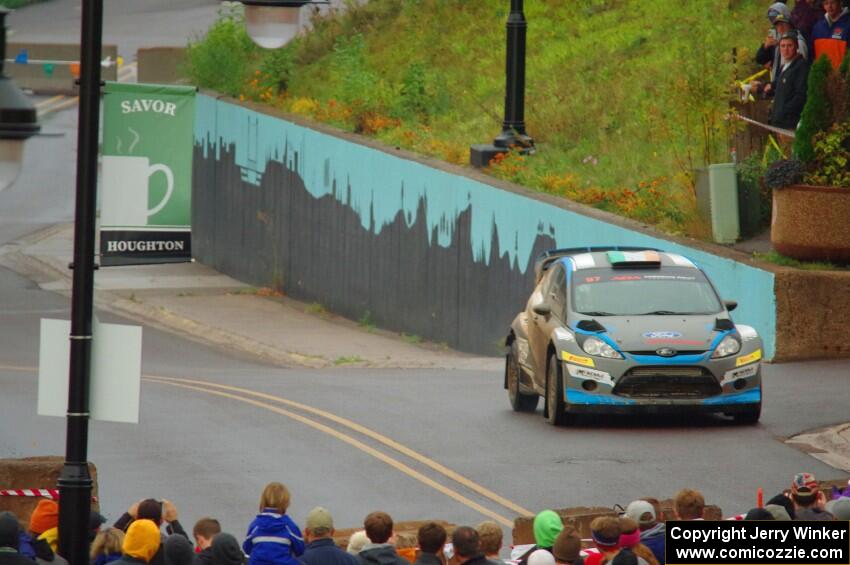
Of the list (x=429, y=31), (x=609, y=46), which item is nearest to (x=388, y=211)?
(x=609, y=46)

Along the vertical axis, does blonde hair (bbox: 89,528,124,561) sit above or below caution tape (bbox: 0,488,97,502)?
above

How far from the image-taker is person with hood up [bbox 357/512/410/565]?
10406 millimetres

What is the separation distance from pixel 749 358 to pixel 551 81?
55.6 ft

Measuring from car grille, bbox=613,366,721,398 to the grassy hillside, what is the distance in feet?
25.2

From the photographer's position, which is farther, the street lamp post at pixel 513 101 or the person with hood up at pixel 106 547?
the street lamp post at pixel 513 101

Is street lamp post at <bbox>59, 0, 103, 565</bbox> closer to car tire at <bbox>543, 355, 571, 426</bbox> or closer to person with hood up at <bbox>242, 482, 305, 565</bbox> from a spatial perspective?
person with hood up at <bbox>242, 482, 305, 565</bbox>

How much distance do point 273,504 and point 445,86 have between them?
1056 inches

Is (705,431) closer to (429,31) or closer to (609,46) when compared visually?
(609,46)

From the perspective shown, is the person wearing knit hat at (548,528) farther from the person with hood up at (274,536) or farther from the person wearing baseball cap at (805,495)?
the person wearing baseball cap at (805,495)

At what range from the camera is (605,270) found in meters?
19.8

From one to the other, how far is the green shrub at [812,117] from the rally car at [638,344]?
161 inches

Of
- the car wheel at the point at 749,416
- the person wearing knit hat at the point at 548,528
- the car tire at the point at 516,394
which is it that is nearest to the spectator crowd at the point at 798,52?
the car tire at the point at 516,394

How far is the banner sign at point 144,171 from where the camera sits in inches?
468

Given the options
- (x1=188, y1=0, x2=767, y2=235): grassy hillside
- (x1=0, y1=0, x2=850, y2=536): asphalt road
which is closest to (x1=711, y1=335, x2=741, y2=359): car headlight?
(x1=0, y1=0, x2=850, y2=536): asphalt road
